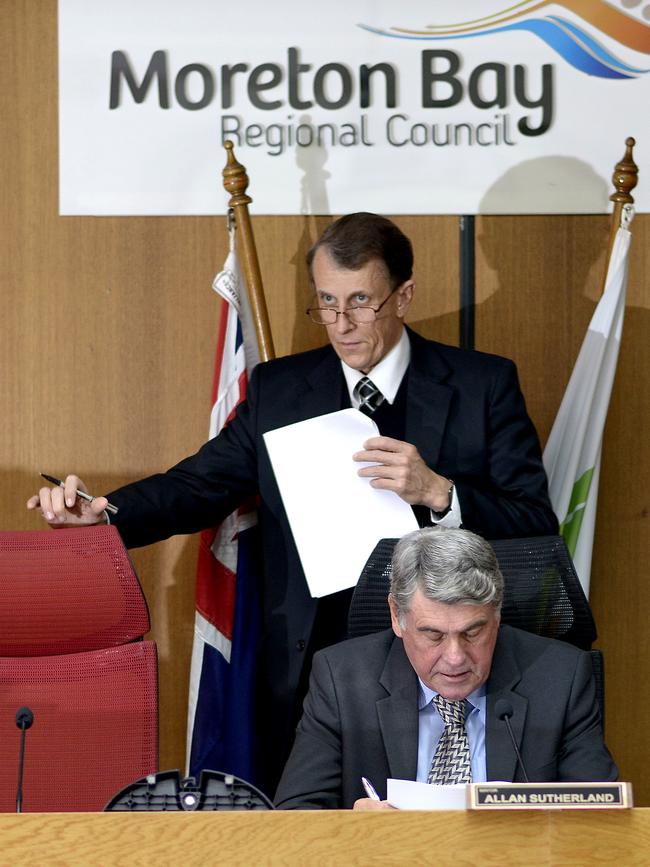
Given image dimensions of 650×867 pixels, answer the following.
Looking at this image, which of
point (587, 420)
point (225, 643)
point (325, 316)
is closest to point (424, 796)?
point (325, 316)

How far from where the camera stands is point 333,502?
10.4 feet

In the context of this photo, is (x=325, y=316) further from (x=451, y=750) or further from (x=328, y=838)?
(x=328, y=838)

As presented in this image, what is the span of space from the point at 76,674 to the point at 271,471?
88cm

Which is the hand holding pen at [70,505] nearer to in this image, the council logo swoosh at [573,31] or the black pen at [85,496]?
the black pen at [85,496]

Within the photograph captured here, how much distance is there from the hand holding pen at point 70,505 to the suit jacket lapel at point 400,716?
0.91 metres

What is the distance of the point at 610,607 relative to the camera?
4.26 metres

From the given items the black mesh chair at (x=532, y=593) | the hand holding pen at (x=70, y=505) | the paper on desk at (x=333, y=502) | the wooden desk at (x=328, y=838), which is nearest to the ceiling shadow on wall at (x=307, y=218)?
the paper on desk at (x=333, y=502)

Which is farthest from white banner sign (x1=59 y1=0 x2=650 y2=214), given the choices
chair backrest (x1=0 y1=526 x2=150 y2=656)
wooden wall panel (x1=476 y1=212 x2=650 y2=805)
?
chair backrest (x1=0 y1=526 x2=150 y2=656)

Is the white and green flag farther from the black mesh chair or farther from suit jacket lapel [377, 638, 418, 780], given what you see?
suit jacket lapel [377, 638, 418, 780]

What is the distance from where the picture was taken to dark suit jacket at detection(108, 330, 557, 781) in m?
3.36

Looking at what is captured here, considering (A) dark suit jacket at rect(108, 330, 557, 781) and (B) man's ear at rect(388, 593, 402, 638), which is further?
(A) dark suit jacket at rect(108, 330, 557, 781)

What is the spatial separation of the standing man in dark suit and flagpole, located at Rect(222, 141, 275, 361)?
38 centimetres

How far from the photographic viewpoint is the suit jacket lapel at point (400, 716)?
8.43ft

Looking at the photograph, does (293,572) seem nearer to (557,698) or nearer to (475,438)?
(475,438)
